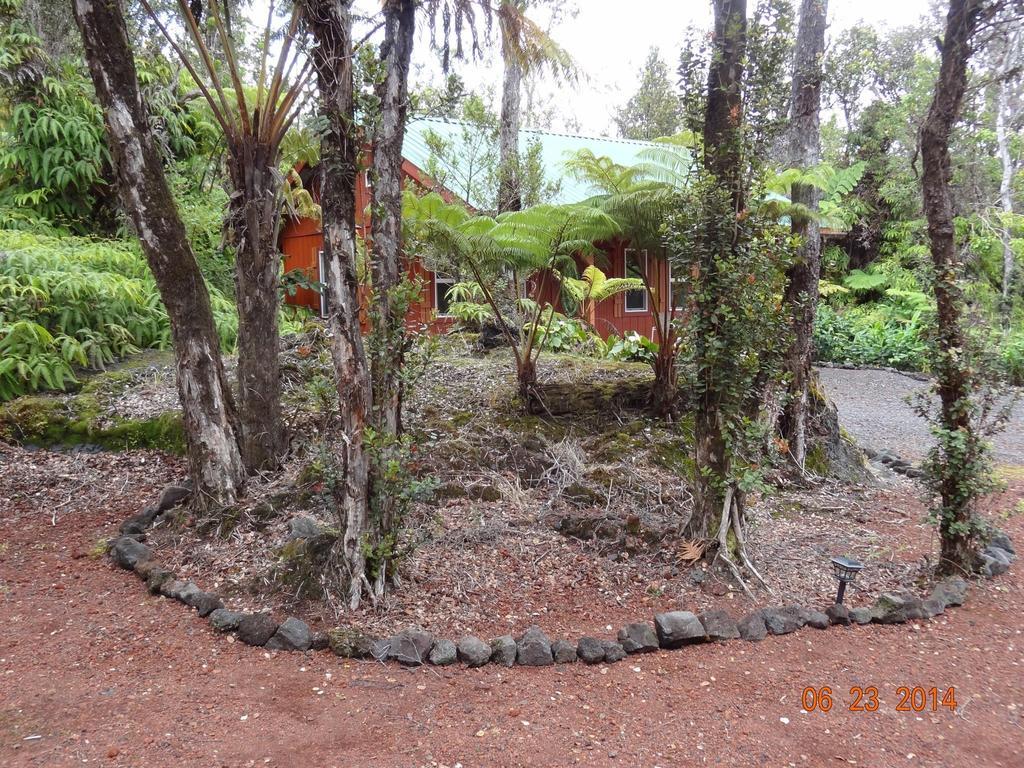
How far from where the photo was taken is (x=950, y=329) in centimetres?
380

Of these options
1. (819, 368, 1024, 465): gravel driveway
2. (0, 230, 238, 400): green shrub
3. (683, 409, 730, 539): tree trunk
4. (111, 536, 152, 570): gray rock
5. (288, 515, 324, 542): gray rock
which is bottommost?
(819, 368, 1024, 465): gravel driveway

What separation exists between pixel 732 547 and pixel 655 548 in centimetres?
48

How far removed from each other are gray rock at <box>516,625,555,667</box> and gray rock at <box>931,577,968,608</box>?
2.27 m

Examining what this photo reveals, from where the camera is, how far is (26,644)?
307 centimetres

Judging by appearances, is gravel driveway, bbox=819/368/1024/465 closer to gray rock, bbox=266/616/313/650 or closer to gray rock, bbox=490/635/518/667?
gray rock, bbox=490/635/518/667

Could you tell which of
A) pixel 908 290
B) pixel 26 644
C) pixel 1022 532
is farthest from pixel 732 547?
pixel 908 290

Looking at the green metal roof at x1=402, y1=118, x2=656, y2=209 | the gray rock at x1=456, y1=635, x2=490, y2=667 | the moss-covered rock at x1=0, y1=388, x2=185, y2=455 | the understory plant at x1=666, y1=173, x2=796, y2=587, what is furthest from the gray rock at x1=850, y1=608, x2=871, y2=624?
the green metal roof at x1=402, y1=118, x2=656, y2=209

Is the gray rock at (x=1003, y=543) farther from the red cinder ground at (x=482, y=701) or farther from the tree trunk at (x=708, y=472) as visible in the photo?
the tree trunk at (x=708, y=472)

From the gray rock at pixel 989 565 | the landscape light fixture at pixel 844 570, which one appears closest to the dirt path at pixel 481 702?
the landscape light fixture at pixel 844 570

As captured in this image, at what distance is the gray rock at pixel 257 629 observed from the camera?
10.1 feet

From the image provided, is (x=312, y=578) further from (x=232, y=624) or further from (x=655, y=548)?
(x=655, y=548)
